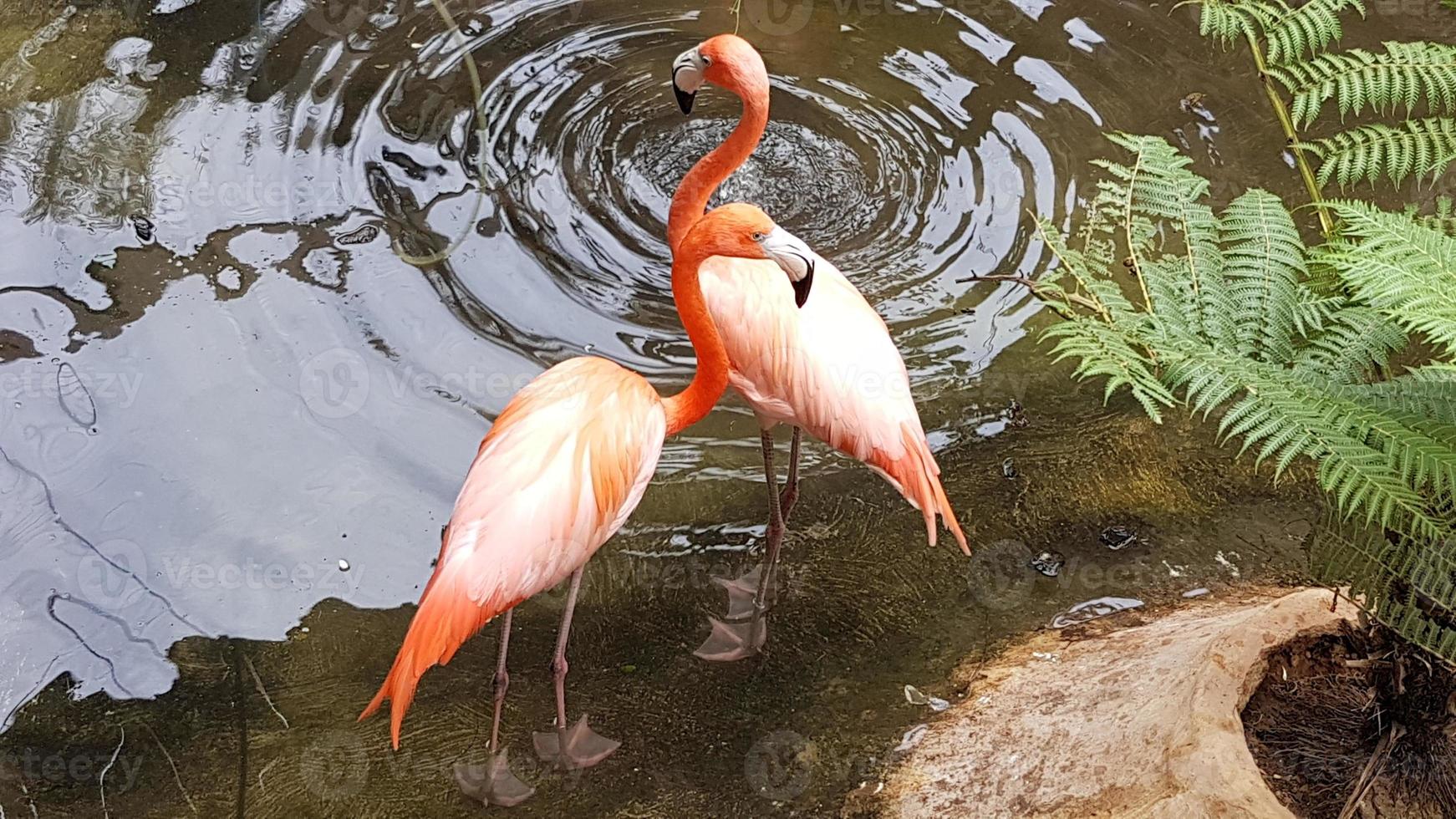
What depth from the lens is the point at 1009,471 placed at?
329cm

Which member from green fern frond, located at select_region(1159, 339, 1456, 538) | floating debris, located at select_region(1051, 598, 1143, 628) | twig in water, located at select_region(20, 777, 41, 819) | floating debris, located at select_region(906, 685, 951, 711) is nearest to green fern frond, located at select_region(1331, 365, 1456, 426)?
green fern frond, located at select_region(1159, 339, 1456, 538)

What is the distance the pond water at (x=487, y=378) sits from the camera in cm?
268

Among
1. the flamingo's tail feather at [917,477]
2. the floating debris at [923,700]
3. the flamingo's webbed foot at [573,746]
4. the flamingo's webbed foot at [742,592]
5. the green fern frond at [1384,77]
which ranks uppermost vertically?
the green fern frond at [1384,77]

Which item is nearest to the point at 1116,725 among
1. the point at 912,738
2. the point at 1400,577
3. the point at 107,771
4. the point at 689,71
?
the point at 912,738

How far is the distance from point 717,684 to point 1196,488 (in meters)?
1.45

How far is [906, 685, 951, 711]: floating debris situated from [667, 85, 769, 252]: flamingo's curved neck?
1.29 m

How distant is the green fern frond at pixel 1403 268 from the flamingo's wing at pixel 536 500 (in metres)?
1.46

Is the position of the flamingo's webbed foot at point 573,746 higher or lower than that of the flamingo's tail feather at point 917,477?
lower

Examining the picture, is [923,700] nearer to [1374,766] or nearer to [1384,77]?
[1374,766]

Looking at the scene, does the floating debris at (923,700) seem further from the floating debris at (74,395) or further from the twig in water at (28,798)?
the floating debris at (74,395)

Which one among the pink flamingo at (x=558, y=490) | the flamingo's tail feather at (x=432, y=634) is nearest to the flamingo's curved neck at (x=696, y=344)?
the pink flamingo at (x=558, y=490)

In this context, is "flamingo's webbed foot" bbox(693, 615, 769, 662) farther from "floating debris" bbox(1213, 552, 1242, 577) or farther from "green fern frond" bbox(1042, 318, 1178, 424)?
"floating debris" bbox(1213, 552, 1242, 577)

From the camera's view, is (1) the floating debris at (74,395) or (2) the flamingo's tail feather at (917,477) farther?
(1) the floating debris at (74,395)

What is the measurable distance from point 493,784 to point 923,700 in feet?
3.25
